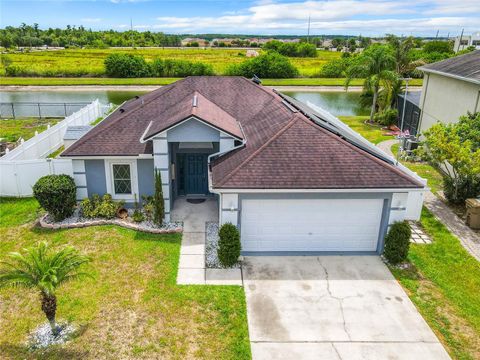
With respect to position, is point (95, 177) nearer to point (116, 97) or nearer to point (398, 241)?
point (398, 241)

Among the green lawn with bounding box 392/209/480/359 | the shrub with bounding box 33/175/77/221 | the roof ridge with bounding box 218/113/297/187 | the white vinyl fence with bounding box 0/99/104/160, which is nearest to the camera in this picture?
the green lawn with bounding box 392/209/480/359

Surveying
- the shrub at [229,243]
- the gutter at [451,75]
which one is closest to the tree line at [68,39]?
the gutter at [451,75]

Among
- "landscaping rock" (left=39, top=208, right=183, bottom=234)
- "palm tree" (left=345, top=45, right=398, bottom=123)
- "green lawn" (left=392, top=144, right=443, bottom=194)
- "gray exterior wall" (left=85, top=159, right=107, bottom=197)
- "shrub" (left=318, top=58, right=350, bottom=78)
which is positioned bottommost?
"landscaping rock" (left=39, top=208, right=183, bottom=234)

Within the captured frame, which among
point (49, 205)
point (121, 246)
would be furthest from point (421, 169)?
point (49, 205)

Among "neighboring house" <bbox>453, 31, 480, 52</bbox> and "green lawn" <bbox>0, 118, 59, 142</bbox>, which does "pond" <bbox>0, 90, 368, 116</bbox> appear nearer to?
"green lawn" <bbox>0, 118, 59, 142</bbox>

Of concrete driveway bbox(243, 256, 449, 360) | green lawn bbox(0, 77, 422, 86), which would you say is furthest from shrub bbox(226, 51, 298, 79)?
concrete driveway bbox(243, 256, 449, 360)

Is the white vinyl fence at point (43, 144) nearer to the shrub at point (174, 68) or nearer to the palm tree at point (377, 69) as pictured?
the palm tree at point (377, 69)

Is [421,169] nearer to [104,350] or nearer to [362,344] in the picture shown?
[362,344]

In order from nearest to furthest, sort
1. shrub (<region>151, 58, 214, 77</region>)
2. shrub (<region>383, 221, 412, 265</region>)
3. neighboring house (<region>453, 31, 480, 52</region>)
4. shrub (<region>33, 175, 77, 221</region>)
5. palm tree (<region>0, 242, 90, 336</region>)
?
palm tree (<region>0, 242, 90, 336</region>) → shrub (<region>383, 221, 412, 265</region>) → shrub (<region>33, 175, 77, 221</region>) → shrub (<region>151, 58, 214, 77</region>) → neighboring house (<region>453, 31, 480, 52</region>)
